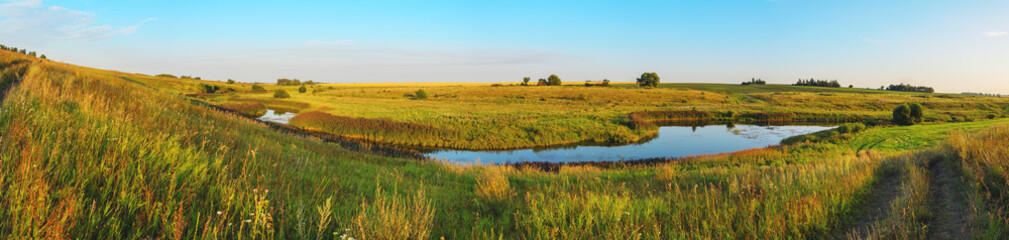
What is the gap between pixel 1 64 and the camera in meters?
13.3

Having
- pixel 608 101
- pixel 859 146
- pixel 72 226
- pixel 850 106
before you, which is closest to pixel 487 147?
pixel 859 146

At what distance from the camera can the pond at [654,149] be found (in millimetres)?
26625

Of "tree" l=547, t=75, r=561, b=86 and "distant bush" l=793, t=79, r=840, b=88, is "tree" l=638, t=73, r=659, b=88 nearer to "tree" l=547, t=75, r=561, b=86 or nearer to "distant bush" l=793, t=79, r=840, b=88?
"tree" l=547, t=75, r=561, b=86

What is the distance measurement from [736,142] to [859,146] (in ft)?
45.2

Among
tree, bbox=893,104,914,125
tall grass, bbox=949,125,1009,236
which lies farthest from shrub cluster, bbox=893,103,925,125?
tall grass, bbox=949,125,1009,236

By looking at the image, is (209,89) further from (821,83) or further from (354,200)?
(821,83)

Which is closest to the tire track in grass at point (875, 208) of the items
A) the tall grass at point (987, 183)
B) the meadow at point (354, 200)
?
the meadow at point (354, 200)

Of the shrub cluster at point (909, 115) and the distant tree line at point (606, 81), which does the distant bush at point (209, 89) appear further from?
the shrub cluster at point (909, 115)

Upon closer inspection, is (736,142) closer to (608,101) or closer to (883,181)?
(883,181)

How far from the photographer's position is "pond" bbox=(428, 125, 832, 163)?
26.6 m

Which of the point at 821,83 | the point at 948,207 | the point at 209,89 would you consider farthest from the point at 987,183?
the point at 821,83

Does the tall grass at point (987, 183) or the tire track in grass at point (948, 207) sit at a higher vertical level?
the tall grass at point (987, 183)

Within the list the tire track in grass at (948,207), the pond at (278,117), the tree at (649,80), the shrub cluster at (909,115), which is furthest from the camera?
the tree at (649,80)

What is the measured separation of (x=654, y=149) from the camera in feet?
102
